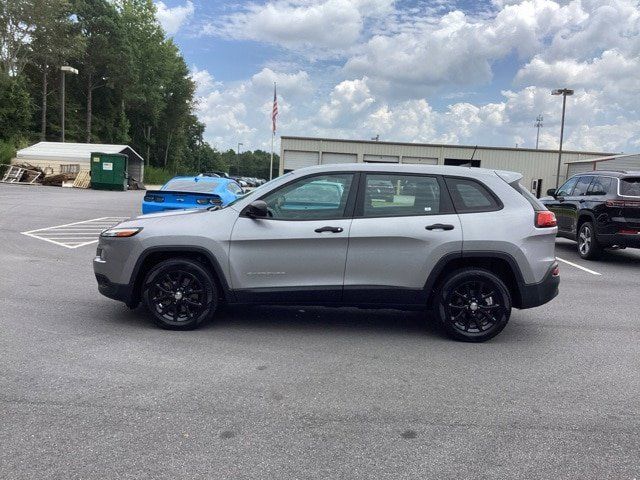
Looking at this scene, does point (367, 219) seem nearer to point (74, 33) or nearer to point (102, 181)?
point (102, 181)

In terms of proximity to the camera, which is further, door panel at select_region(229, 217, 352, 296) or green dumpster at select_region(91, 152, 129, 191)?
green dumpster at select_region(91, 152, 129, 191)

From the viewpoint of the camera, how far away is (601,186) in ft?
35.9

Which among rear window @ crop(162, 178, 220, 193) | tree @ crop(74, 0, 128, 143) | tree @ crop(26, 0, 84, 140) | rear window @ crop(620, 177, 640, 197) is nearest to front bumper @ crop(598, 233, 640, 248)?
rear window @ crop(620, 177, 640, 197)

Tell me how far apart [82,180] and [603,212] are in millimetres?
31870

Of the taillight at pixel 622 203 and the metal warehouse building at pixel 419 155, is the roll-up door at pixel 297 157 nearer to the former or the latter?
the metal warehouse building at pixel 419 155

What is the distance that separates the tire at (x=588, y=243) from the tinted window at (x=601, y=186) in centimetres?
67

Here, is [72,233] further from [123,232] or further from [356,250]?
[356,250]

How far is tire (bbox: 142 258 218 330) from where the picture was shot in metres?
5.31

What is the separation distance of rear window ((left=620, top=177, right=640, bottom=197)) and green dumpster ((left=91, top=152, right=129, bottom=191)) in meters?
30.5

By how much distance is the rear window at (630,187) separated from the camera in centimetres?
1027

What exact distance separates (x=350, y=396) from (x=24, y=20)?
57.3 meters

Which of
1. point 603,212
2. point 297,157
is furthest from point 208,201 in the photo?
point 297,157

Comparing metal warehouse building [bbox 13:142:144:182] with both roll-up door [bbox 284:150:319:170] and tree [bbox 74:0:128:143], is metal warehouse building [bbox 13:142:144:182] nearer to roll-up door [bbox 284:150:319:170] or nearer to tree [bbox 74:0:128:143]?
roll-up door [bbox 284:150:319:170]

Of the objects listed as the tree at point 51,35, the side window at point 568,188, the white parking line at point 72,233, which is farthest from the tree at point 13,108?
the side window at point 568,188
